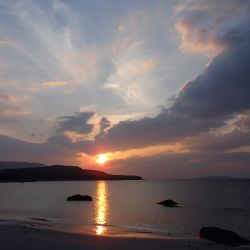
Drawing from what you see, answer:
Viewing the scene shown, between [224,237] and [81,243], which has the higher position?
[224,237]

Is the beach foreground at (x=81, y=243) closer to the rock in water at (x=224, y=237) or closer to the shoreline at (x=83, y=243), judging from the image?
the shoreline at (x=83, y=243)

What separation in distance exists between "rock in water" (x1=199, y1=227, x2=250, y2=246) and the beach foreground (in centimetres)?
131

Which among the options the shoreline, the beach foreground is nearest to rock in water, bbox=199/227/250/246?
the shoreline

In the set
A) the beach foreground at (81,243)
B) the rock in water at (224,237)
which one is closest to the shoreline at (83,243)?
the beach foreground at (81,243)

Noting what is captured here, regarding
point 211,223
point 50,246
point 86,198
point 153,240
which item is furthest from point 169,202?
point 50,246

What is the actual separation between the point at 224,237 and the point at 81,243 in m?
12.3

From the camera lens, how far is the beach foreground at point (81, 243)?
1065 inches

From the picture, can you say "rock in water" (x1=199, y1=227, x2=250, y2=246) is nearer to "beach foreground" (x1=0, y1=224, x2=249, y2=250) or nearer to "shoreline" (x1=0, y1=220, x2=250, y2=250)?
"shoreline" (x1=0, y1=220, x2=250, y2=250)

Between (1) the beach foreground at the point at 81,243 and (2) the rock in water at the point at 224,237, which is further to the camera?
(2) the rock in water at the point at 224,237

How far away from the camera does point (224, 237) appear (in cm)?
3262

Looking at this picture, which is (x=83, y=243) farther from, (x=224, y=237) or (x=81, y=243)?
(x=224, y=237)

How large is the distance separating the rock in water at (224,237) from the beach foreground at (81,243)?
1306mm

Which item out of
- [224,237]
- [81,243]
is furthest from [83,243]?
[224,237]

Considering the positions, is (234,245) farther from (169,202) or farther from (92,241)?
(169,202)
